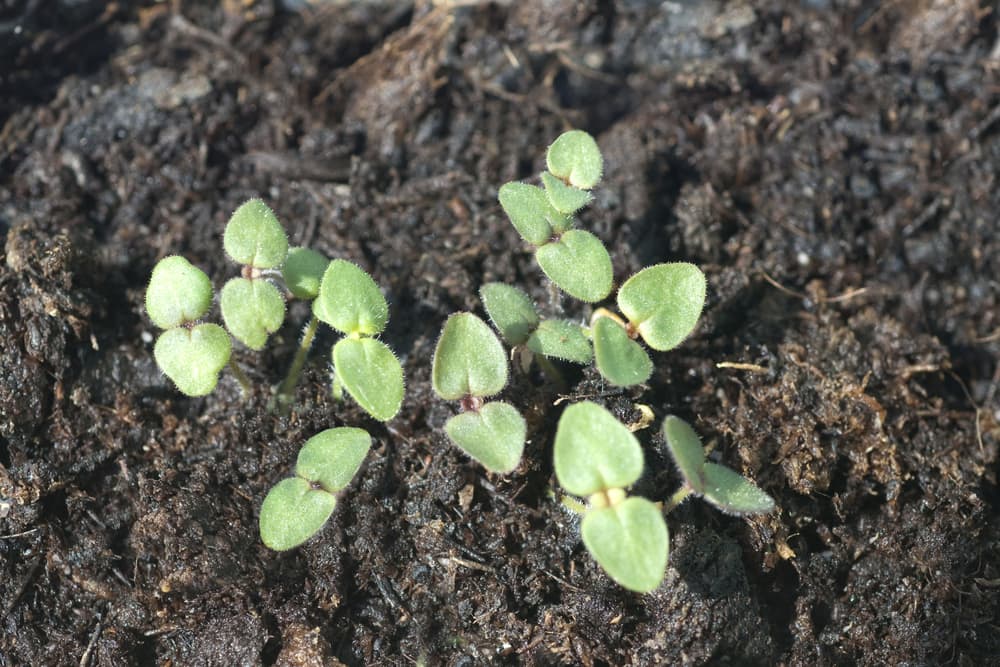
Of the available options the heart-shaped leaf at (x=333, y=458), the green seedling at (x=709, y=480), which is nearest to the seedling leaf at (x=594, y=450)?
the green seedling at (x=709, y=480)

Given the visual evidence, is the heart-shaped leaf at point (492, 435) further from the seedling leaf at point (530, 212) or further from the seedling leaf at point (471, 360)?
the seedling leaf at point (530, 212)

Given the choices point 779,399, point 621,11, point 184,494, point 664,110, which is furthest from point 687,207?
point 184,494

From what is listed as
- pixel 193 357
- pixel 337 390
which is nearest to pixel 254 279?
pixel 193 357

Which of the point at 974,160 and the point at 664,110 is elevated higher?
the point at 664,110

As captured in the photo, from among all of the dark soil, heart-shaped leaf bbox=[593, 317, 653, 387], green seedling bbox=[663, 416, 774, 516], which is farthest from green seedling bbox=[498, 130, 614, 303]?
green seedling bbox=[663, 416, 774, 516]

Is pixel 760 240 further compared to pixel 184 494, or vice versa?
pixel 760 240

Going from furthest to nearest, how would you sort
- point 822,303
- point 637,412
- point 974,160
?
point 974,160, point 822,303, point 637,412

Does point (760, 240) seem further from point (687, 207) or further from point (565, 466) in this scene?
point (565, 466)
